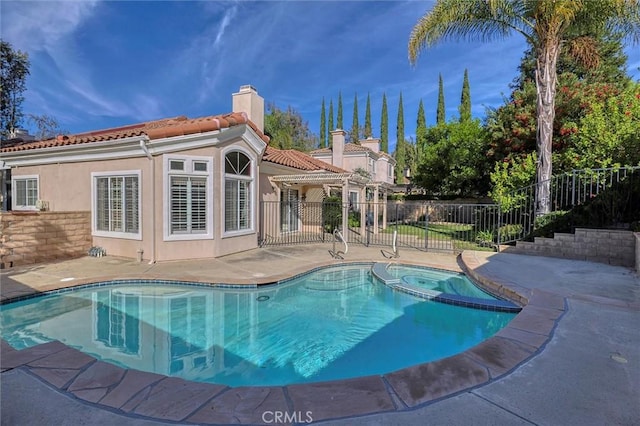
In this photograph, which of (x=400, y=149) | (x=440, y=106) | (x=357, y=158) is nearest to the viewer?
(x=357, y=158)

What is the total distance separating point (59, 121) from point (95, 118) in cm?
560

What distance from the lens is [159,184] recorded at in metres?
10.3

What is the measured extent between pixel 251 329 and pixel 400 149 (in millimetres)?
51701

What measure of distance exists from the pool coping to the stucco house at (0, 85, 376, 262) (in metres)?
6.58

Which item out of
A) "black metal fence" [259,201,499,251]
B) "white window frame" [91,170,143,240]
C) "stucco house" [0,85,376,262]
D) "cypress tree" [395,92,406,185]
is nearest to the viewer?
"stucco house" [0,85,376,262]

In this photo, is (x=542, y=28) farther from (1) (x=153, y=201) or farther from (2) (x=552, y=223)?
(1) (x=153, y=201)

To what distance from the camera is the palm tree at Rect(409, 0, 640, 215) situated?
440 inches

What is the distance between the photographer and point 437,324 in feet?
21.8

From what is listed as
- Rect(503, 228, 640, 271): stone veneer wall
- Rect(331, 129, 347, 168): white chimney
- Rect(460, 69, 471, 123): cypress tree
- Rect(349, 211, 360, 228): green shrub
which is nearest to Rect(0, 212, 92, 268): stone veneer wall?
Rect(349, 211, 360, 228): green shrub

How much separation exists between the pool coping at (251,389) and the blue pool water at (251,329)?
1207 millimetres

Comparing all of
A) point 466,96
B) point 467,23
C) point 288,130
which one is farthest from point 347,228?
point 466,96

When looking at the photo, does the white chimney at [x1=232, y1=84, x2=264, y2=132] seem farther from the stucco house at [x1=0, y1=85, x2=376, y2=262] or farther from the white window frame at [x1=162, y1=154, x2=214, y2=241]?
Result: the white window frame at [x1=162, y1=154, x2=214, y2=241]

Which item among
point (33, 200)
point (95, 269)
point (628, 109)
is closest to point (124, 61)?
point (33, 200)

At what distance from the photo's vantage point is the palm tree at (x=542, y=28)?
11.2m
